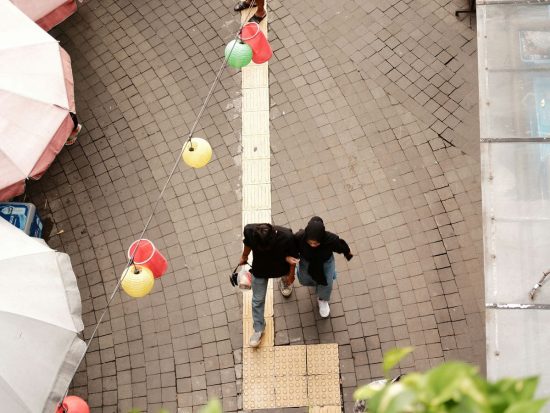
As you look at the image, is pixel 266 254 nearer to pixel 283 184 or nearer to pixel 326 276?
pixel 326 276

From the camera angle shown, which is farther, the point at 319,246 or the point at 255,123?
the point at 255,123

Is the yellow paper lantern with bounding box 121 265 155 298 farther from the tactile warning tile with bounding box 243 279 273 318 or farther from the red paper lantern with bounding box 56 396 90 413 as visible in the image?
the tactile warning tile with bounding box 243 279 273 318

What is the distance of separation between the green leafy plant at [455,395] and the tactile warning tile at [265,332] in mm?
5533

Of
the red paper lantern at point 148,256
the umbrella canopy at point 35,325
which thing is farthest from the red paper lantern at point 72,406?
the red paper lantern at point 148,256

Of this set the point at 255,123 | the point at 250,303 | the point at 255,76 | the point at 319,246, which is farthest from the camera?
the point at 255,76

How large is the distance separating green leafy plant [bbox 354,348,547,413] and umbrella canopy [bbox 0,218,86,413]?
448 centimetres

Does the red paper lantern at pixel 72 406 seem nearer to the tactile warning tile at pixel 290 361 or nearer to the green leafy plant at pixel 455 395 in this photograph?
the tactile warning tile at pixel 290 361

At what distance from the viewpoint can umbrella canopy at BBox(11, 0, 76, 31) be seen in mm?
8227

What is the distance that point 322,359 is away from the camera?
24.8ft

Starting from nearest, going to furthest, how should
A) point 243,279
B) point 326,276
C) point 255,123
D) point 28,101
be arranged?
1. point 326,276
2. point 243,279
3. point 28,101
4. point 255,123

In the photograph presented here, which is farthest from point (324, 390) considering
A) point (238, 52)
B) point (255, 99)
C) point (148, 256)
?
point (255, 99)

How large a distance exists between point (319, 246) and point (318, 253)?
11 cm

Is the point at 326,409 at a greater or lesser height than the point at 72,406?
lesser

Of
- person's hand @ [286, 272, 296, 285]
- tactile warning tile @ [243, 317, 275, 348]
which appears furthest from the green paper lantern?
tactile warning tile @ [243, 317, 275, 348]
